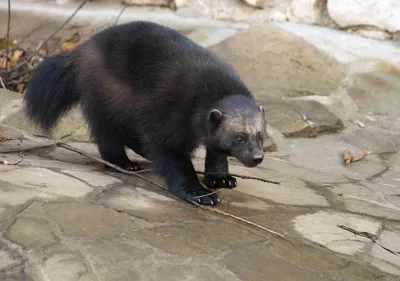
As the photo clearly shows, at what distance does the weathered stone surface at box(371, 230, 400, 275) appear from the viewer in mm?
2588

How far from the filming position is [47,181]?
9.98 ft

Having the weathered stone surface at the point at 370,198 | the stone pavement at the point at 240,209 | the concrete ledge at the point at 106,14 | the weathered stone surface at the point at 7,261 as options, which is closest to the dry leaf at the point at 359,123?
the stone pavement at the point at 240,209

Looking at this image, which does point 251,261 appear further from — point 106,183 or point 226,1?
point 226,1

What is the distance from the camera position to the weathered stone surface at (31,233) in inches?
91.1

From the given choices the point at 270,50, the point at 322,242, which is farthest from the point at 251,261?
the point at 270,50

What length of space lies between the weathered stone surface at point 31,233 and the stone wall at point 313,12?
451cm

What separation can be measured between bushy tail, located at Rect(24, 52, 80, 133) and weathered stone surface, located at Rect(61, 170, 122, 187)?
72 centimetres

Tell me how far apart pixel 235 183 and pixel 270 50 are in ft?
8.81

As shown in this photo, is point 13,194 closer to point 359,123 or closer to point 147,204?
point 147,204

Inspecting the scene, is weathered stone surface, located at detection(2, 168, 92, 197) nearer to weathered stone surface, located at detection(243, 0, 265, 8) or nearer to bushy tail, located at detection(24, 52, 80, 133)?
bushy tail, located at detection(24, 52, 80, 133)

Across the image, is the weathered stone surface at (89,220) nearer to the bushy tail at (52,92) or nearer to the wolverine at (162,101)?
the wolverine at (162,101)

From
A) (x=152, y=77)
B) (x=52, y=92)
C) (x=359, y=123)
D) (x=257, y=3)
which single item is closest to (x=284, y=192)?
(x=152, y=77)

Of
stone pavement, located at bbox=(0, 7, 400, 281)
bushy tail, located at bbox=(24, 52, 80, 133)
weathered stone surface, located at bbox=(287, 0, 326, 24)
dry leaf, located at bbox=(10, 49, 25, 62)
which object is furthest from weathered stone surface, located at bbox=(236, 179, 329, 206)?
dry leaf, located at bbox=(10, 49, 25, 62)

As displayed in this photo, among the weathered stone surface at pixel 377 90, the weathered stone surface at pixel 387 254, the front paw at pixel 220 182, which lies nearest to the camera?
the weathered stone surface at pixel 387 254
